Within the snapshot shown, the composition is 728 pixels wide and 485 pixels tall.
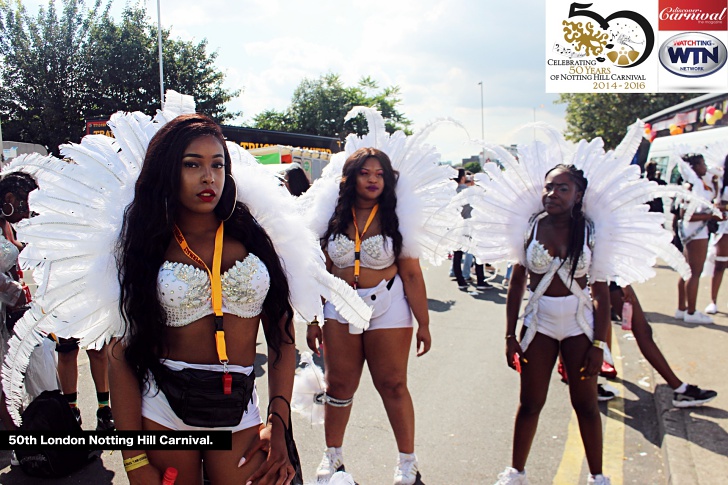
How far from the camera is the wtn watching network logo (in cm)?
1087

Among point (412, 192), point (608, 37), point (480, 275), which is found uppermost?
point (608, 37)

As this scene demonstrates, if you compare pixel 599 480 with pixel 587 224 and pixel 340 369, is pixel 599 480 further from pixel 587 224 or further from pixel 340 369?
pixel 340 369

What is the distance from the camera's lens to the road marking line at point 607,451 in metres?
3.76

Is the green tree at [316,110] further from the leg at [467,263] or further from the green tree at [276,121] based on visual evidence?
the leg at [467,263]

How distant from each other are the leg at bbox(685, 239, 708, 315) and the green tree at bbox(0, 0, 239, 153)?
57.2 feet

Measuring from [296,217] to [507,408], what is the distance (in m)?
3.28

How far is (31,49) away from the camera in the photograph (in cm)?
1936

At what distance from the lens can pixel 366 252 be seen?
12.1 feet

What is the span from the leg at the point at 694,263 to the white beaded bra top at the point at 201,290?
7.00 meters

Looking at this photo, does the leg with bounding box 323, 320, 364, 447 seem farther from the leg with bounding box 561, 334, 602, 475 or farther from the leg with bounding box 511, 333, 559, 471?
the leg with bounding box 561, 334, 602, 475

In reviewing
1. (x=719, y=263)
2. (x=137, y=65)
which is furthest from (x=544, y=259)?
(x=137, y=65)

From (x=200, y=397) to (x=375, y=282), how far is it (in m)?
1.80

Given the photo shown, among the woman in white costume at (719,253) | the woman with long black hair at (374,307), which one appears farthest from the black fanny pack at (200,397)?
the woman in white costume at (719,253)

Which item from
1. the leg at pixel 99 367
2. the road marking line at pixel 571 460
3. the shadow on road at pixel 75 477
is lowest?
the road marking line at pixel 571 460
